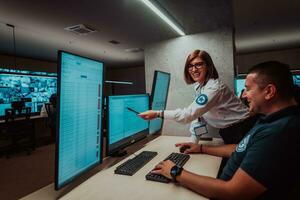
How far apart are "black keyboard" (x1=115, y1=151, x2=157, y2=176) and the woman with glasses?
0.30 m

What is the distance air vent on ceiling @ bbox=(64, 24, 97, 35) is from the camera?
384cm

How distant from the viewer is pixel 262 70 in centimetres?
96

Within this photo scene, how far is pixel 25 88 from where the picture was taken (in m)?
6.23

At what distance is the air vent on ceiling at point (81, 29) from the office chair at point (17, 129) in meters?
2.34

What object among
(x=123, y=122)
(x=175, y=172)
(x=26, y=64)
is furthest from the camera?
(x=26, y=64)

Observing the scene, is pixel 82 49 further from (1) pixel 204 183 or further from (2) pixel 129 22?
(1) pixel 204 183

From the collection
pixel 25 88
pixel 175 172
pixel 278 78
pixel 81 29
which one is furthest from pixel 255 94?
pixel 25 88

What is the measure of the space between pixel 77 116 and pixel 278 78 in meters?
0.94

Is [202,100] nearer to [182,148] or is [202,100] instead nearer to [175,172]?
[182,148]

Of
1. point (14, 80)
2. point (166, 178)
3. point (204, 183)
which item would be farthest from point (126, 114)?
point (14, 80)

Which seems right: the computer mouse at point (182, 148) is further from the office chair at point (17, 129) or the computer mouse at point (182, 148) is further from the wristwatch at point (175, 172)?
the office chair at point (17, 129)

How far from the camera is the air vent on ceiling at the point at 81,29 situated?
3.84 m

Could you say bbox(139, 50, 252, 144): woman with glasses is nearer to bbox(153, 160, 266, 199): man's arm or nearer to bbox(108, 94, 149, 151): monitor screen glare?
bbox(108, 94, 149, 151): monitor screen glare

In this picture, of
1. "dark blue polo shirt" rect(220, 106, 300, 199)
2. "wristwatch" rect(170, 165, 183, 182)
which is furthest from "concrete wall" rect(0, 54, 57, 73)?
"dark blue polo shirt" rect(220, 106, 300, 199)
